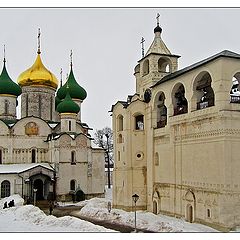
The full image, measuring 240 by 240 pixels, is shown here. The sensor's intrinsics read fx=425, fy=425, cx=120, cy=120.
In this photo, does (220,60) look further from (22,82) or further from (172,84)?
(22,82)

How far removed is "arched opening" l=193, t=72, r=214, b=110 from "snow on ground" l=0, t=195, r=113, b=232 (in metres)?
7.90

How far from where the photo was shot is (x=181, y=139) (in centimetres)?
2244

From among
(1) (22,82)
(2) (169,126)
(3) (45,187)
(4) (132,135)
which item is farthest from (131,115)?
(1) (22,82)

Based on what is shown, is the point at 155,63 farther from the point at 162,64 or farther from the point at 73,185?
the point at 73,185

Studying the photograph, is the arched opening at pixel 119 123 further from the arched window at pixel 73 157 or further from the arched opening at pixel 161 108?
the arched window at pixel 73 157

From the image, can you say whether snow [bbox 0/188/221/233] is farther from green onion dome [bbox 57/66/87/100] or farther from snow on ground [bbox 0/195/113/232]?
green onion dome [bbox 57/66/87/100]

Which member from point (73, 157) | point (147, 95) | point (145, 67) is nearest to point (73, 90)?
point (73, 157)

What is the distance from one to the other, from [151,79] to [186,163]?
714 centimetres

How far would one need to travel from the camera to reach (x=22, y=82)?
125 ft

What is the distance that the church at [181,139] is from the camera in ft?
62.0

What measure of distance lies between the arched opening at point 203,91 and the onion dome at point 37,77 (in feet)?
63.0

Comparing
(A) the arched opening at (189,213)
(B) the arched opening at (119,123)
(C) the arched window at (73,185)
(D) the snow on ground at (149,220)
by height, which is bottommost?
(D) the snow on ground at (149,220)

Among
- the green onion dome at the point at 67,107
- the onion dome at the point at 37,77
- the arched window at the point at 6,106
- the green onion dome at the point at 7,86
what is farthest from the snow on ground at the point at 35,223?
the onion dome at the point at 37,77

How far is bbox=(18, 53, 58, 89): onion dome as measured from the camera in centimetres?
3797
